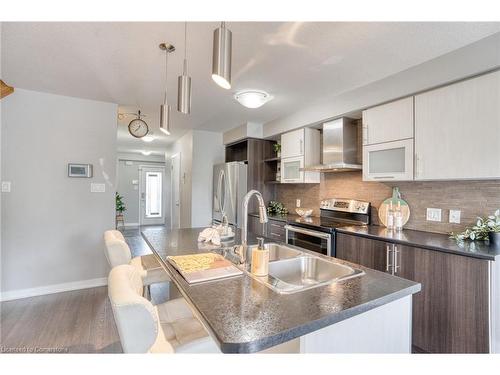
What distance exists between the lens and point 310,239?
114 inches

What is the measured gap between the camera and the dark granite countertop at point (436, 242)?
162cm

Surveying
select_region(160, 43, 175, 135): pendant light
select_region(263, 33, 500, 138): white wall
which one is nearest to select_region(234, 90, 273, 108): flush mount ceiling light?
select_region(160, 43, 175, 135): pendant light

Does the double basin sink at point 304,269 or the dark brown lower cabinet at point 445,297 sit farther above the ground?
the double basin sink at point 304,269

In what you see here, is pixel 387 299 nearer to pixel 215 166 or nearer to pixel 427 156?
pixel 427 156

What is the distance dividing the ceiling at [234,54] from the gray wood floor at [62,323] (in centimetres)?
233

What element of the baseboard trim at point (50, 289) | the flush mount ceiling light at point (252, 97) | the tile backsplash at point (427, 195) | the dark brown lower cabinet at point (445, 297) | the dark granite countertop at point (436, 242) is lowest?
the baseboard trim at point (50, 289)

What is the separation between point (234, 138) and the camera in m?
4.53

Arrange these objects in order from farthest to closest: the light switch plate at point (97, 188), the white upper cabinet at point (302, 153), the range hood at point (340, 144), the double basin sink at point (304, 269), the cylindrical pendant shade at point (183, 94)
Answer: the white upper cabinet at point (302, 153)
the light switch plate at point (97, 188)
the range hood at point (340, 144)
the cylindrical pendant shade at point (183, 94)
the double basin sink at point (304, 269)

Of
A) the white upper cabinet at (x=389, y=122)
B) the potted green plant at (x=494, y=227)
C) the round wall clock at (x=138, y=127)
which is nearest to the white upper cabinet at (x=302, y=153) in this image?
the white upper cabinet at (x=389, y=122)

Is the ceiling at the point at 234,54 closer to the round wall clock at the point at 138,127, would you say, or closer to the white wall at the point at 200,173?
the round wall clock at the point at 138,127

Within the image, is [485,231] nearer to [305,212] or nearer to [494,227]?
[494,227]
